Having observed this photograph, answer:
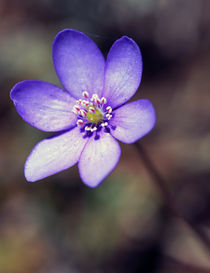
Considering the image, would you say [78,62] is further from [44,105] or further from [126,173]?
[126,173]

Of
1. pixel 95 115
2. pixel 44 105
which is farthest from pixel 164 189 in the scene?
pixel 44 105

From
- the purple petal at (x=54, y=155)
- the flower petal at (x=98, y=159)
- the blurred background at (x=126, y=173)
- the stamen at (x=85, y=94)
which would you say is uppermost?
the stamen at (x=85, y=94)

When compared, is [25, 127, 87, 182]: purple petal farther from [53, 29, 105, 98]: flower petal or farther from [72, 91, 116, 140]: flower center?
[53, 29, 105, 98]: flower petal

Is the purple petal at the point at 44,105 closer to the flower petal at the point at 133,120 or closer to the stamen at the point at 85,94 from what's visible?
the stamen at the point at 85,94

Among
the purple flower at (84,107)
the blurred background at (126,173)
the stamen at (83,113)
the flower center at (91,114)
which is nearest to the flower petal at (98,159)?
the purple flower at (84,107)

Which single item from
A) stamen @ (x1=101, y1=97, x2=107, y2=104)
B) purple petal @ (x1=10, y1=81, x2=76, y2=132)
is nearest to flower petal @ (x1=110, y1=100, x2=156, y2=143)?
stamen @ (x1=101, y1=97, x2=107, y2=104)

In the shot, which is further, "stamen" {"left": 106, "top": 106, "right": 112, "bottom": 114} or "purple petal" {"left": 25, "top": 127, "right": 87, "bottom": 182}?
"stamen" {"left": 106, "top": 106, "right": 112, "bottom": 114}

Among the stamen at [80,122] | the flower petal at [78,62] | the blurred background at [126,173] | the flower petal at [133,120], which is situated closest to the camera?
the flower petal at [133,120]
